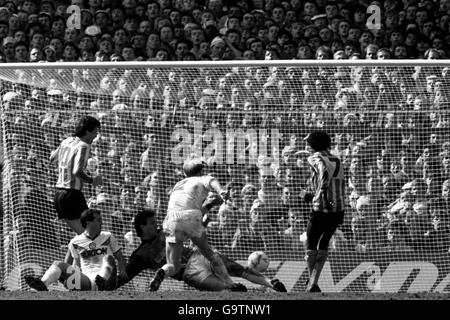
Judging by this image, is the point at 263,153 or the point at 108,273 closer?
the point at 108,273

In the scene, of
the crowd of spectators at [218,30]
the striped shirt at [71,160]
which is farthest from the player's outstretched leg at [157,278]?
the crowd of spectators at [218,30]

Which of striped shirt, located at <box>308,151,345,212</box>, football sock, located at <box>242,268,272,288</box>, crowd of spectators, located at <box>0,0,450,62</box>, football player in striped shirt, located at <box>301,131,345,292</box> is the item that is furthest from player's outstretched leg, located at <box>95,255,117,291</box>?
crowd of spectators, located at <box>0,0,450,62</box>

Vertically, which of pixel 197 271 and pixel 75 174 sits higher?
pixel 75 174

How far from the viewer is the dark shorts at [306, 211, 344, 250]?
13164 mm

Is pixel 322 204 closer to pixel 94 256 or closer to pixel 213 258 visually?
pixel 213 258

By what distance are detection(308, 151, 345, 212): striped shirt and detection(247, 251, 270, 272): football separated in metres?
1.26

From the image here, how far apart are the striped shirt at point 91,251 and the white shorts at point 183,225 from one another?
2.10 feet

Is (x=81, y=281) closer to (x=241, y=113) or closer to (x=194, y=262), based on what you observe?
(x=194, y=262)

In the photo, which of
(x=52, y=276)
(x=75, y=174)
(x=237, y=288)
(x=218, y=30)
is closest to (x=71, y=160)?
(x=75, y=174)

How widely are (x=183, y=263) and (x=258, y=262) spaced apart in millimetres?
1033

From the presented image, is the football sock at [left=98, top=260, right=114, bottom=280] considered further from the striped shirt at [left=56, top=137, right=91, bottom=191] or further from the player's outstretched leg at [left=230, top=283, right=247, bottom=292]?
the player's outstretched leg at [left=230, top=283, right=247, bottom=292]

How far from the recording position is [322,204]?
43.3ft

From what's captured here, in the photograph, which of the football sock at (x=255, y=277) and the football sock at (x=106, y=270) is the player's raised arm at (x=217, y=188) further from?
the football sock at (x=106, y=270)

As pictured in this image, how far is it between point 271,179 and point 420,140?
5.84 ft
